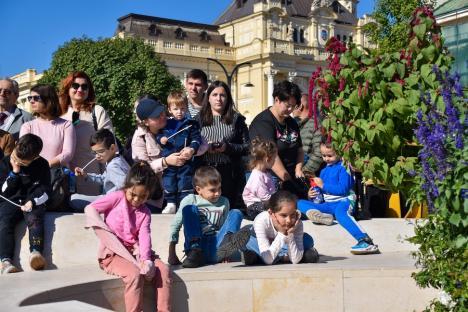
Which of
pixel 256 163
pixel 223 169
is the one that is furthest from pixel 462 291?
pixel 223 169

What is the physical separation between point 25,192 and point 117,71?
1783 inches


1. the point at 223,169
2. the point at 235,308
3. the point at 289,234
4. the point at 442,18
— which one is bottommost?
the point at 235,308

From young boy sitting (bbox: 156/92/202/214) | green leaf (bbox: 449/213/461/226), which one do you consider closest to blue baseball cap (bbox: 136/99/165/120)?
young boy sitting (bbox: 156/92/202/214)

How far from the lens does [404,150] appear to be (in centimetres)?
621

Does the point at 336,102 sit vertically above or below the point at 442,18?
below

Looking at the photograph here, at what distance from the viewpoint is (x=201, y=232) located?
694 cm

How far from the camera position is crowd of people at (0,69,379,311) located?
6.32m

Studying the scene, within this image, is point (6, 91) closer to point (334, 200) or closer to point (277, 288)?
point (334, 200)

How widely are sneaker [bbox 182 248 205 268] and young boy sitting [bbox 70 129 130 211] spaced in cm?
129

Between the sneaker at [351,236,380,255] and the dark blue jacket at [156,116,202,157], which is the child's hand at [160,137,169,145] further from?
the sneaker at [351,236,380,255]

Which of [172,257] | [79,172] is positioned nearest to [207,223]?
[172,257]

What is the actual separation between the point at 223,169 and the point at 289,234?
71.2 inches

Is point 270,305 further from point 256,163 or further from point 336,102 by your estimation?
point 256,163

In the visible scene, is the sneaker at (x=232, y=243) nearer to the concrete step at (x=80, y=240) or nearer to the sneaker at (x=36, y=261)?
the concrete step at (x=80, y=240)
